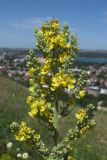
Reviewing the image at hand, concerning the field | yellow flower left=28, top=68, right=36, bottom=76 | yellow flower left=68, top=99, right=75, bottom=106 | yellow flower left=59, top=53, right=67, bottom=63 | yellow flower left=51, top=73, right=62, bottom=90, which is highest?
yellow flower left=59, top=53, right=67, bottom=63

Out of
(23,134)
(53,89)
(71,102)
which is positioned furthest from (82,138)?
(53,89)

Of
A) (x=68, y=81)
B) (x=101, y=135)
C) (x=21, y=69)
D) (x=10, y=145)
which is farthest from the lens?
(x=21, y=69)

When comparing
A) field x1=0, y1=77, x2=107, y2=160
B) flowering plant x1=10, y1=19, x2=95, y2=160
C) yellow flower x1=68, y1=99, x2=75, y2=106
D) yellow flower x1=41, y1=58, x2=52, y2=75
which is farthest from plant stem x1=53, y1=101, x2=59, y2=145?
field x1=0, y1=77, x2=107, y2=160

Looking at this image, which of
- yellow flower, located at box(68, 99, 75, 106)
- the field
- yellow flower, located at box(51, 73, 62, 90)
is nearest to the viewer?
yellow flower, located at box(51, 73, 62, 90)

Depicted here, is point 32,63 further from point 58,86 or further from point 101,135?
point 101,135

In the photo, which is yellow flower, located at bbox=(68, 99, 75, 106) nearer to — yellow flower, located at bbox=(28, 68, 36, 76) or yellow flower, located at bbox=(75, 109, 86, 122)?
yellow flower, located at bbox=(75, 109, 86, 122)

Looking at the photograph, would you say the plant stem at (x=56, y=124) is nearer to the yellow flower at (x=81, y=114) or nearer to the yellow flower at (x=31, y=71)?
the yellow flower at (x=81, y=114)

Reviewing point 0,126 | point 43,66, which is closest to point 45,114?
point 43,66

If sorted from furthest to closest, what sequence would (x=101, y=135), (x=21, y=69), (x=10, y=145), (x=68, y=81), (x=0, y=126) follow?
(x=21, y=69), (x=101, y=135), (x=0, y=126), (x=10, y=145), (x=68, y=81)
